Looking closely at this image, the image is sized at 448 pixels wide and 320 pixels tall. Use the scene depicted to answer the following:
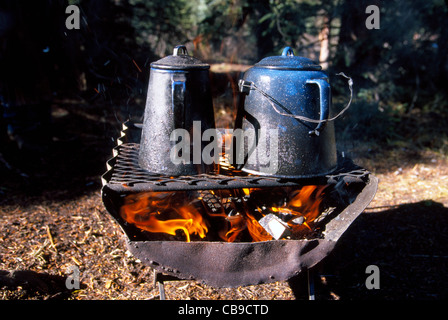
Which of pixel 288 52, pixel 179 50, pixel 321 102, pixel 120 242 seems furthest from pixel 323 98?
pixel 120 242

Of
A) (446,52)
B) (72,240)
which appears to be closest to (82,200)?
(72,240)

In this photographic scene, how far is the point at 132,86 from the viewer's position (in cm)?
573

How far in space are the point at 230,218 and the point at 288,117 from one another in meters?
0.74

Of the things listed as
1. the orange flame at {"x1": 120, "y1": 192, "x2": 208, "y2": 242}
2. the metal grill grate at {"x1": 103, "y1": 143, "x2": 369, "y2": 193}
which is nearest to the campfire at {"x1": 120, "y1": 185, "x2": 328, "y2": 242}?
the orange flame at {"x1": 120, "y1": 192, "x2": 208, "y2": 242}

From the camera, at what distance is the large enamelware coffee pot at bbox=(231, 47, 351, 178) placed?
1.68 metres

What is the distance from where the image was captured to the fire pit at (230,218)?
1.62m

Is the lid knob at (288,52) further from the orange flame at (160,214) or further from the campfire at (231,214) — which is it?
the orange flame at (160,214)

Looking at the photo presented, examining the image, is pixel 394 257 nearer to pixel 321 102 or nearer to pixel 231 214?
pixel 231 214

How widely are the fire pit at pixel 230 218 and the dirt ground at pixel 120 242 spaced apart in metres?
0.27

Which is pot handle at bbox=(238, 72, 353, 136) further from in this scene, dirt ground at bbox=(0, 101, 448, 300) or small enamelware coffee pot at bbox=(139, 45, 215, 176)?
dirt ground at bbox=(0, 101, 448, 300)

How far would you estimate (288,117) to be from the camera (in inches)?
66.7

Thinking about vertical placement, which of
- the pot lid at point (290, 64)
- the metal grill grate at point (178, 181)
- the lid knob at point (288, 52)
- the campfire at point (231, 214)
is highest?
the lid knob at point (288, 52)

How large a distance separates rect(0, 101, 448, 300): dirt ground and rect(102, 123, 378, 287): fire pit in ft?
0.89

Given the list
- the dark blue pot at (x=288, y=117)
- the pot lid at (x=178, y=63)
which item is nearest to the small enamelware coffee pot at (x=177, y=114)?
the pot lid at (x=178, y=63)
